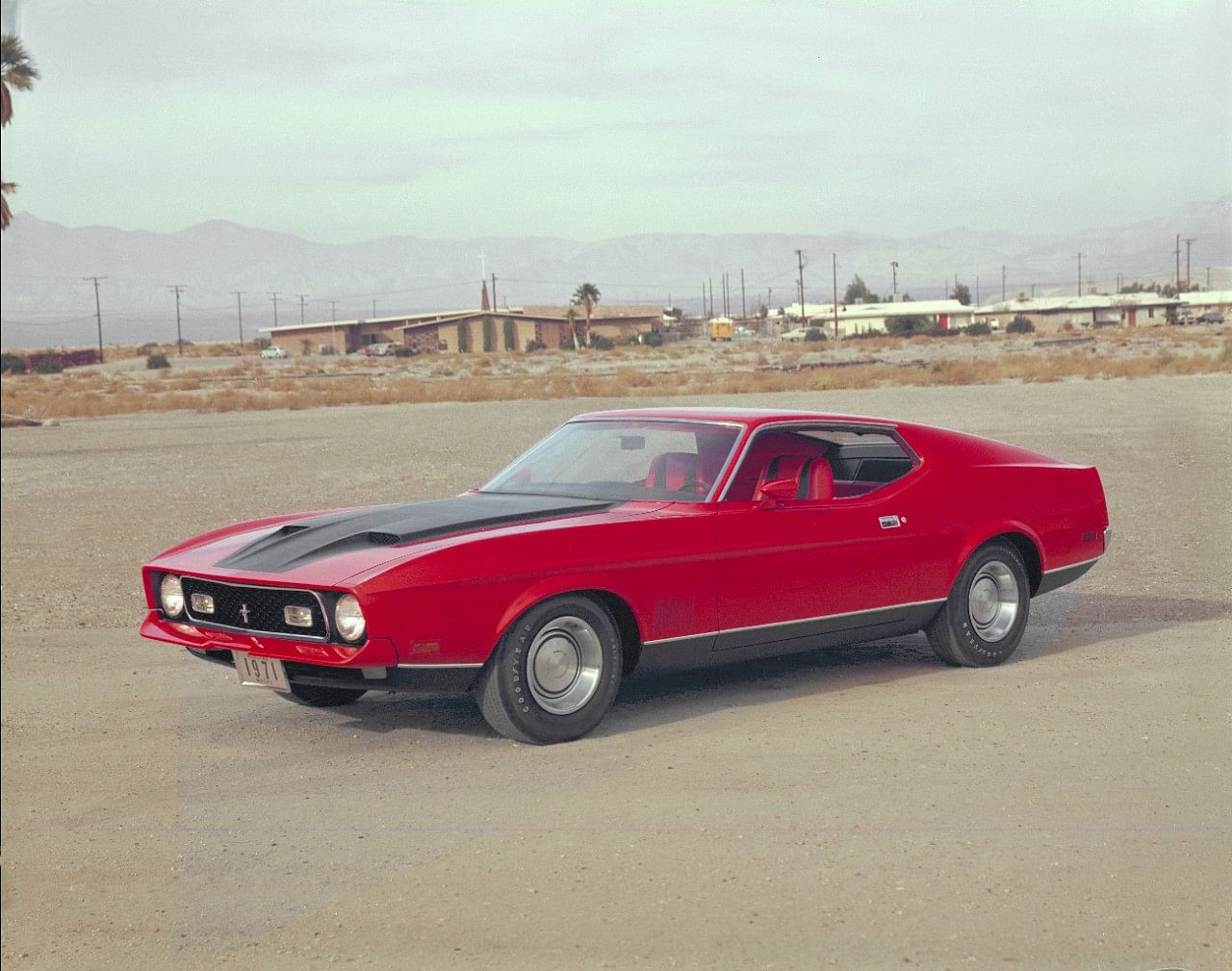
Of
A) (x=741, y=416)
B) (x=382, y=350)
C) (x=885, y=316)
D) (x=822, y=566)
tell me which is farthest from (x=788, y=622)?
(x=885, y=316)

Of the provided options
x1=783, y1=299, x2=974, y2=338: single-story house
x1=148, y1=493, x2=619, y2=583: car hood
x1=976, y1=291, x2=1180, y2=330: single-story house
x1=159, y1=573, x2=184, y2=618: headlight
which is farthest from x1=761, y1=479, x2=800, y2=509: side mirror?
x1=783, y1=299, x2=974, y2=338: single-story house

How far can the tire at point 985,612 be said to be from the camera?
711 cm

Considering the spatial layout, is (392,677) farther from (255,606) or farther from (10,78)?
(10,78)

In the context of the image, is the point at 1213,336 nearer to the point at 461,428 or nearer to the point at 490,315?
the point at 461,428

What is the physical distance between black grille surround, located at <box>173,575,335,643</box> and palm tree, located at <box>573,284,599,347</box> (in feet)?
330

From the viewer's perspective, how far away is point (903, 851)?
173 inches

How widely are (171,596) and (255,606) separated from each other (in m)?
0.56

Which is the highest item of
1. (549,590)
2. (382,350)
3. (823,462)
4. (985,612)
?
(382,350)

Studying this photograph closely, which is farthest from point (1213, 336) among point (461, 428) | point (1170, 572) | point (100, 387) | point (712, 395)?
point (1170, 572)

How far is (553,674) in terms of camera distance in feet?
18.8

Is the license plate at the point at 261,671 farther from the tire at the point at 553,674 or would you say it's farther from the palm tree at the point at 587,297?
the palm tree at the point at 587,297

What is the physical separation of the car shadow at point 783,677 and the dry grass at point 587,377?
1776 centimetres

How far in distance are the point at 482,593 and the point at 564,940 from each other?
1921 mm

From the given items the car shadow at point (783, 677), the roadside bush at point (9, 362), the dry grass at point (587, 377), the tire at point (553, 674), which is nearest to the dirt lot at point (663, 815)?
the car shadow at point (783, 677)
